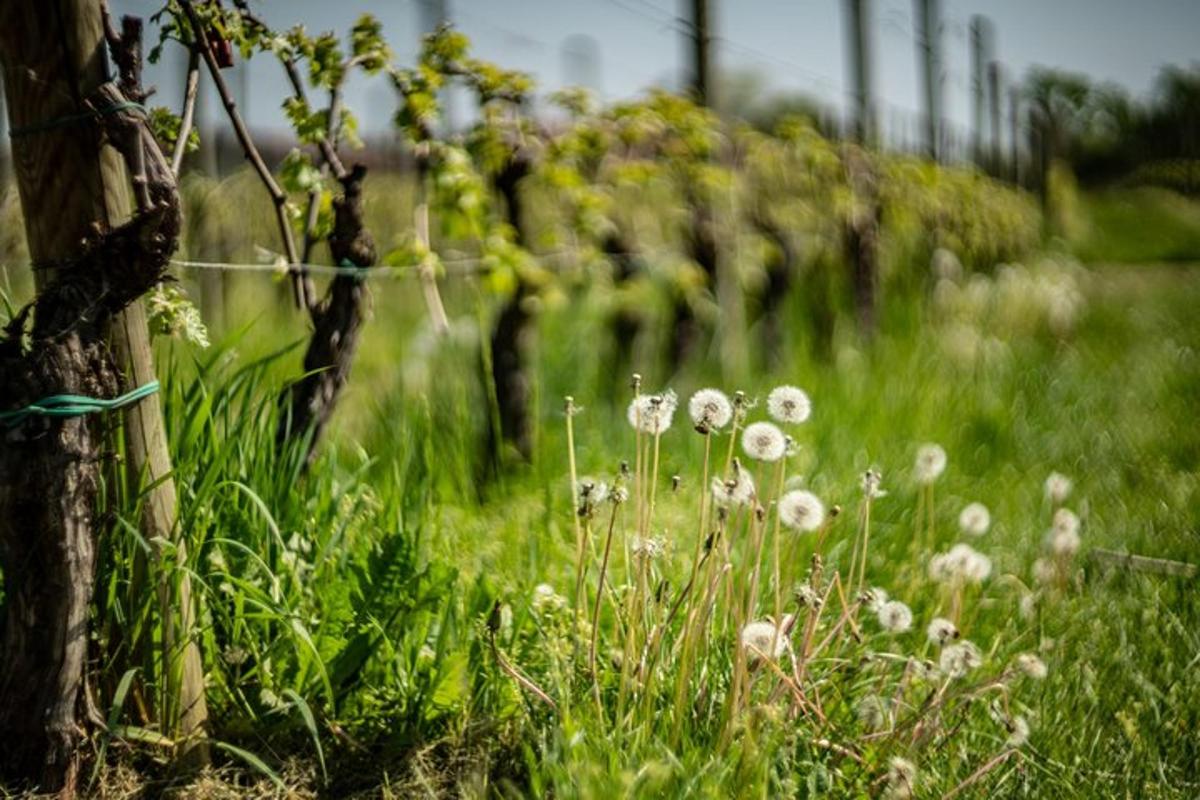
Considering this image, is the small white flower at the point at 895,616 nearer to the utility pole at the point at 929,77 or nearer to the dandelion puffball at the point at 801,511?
the dandelion puffball at the point at 801,511

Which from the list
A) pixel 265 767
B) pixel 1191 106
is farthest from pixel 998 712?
pixel 1191 106

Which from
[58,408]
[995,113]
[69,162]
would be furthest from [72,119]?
[995,113]

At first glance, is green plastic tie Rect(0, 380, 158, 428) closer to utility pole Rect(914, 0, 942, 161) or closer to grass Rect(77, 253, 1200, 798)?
grass Rect(77, 253, 1200, 798)

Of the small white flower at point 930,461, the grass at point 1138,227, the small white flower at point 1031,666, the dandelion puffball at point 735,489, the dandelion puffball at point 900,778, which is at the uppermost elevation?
the grass at point 1138,227

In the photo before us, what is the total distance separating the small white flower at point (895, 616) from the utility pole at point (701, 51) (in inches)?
128

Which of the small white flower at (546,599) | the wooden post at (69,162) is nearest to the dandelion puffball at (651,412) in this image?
the small white flower at (546,599)

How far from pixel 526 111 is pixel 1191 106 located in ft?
64.9

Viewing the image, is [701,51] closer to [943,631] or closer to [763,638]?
[943,631]

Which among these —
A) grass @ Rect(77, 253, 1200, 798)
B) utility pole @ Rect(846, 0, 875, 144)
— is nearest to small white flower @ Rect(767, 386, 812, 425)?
grass @ Rect(77, 253, 1200, 798)

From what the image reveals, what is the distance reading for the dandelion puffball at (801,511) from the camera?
6.57 feet

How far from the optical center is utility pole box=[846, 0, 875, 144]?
665 centimetres

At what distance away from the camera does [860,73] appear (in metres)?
6.68

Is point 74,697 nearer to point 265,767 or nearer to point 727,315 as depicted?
point 265,767

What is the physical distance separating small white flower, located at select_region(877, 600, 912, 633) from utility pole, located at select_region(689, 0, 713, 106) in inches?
128
